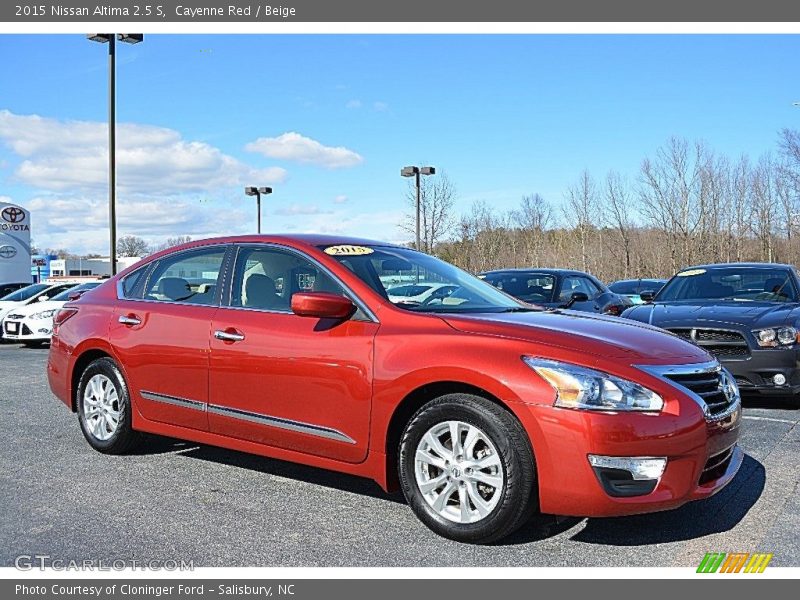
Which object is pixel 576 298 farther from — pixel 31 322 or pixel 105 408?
pixel 31 322

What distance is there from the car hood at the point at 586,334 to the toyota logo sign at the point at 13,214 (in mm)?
30493

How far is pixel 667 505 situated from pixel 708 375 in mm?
758

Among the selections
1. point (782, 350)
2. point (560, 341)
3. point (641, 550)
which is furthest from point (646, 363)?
point (782, 350)

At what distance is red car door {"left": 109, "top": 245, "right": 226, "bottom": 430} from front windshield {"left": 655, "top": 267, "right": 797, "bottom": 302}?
566 centimetres

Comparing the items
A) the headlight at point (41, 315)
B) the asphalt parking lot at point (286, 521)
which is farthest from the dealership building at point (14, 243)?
the asphalt parking lot at point (286, 521)

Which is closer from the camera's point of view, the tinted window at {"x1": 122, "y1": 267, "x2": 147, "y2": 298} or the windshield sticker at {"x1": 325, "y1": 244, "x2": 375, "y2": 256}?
the windshield sticker at {"x1": 325, "y1": 244, "x2": 375, "y2": 256}

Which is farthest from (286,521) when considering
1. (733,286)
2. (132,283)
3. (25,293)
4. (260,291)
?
(25,293)

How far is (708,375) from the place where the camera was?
3912 mm

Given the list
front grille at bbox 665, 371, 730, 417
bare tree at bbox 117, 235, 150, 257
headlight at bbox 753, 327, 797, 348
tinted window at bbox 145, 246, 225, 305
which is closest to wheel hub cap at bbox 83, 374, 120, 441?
tinted window at bbox 145, 246, 225, 305

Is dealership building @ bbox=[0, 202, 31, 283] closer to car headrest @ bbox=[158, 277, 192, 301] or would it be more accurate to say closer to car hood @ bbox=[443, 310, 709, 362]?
car headrest @ bbox=[158, 277, 192, 301]

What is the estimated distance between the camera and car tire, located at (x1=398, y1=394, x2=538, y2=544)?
361 cm

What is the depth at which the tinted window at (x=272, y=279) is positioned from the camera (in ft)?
15.2

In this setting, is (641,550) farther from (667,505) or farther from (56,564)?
(56,564)

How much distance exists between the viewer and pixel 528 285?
10.9m
